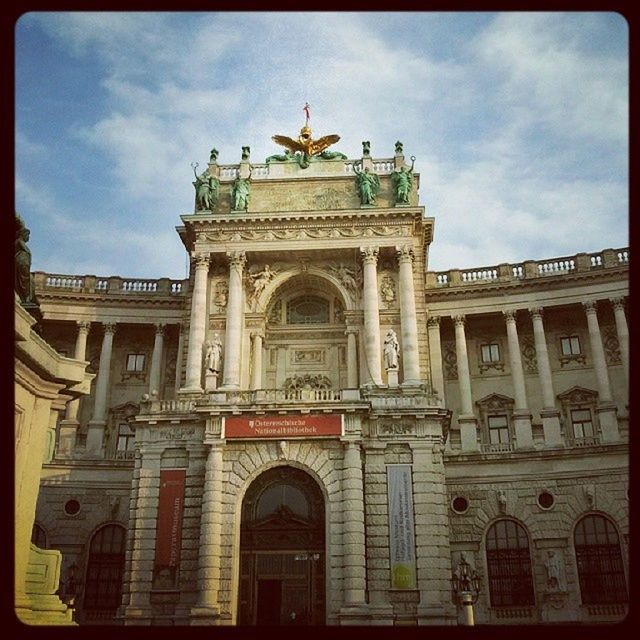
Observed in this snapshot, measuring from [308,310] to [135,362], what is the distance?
1247 centimetres

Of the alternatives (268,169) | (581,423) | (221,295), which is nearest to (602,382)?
(581,423)

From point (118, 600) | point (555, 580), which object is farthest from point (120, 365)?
point (555, 580)

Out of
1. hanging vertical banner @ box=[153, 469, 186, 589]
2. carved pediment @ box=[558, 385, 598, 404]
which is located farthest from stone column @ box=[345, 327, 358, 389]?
carved pediment @ box=[558, 385, 598, 404]

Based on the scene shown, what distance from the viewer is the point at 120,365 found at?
45094 millimetres

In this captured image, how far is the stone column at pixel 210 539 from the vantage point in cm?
2831

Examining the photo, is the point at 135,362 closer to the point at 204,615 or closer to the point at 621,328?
the point at 204,615

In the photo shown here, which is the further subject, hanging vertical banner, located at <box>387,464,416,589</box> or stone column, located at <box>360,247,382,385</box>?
stone column, located at <box>360,247,382,385</box>

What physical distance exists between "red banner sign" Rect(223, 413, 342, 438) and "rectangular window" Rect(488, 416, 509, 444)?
563 inches

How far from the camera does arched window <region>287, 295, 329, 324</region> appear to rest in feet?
Answer: 132

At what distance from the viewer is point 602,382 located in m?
39.4

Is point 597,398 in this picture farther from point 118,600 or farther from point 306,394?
point 118,600

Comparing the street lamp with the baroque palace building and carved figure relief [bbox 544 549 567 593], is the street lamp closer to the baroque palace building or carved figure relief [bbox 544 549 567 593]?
the baroque palace building

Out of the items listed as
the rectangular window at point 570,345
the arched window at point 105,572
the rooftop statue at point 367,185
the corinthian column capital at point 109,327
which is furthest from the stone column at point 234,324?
the rectangular window at point 570,345
